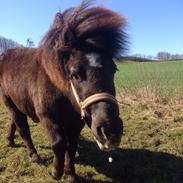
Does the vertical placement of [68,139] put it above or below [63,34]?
below

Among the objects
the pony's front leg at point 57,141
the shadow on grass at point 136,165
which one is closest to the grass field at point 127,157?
the shadow on grass at point 136,165

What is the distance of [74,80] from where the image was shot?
3.55 m

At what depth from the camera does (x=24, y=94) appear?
502 centimetres

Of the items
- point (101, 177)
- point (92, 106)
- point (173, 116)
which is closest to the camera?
point (92, 106)

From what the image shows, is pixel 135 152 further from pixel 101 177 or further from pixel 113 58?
pixel 113 58

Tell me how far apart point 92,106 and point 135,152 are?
2.52 m

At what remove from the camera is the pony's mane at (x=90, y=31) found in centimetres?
364

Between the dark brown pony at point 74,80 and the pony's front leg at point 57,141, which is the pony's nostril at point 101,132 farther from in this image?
the pony's front leg at point 57,141

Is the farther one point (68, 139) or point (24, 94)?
point (24, 94)

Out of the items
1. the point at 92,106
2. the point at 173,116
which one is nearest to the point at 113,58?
the point at 92,106

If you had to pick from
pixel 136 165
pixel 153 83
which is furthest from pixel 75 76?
pixel 153 83

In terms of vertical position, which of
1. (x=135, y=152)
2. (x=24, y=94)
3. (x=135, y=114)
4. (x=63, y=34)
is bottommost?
(x=135, y=114)

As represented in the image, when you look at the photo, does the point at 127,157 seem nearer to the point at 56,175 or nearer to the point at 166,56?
the point at 56,175

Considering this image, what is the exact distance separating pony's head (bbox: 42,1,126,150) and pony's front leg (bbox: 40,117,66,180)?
2.03 ft
